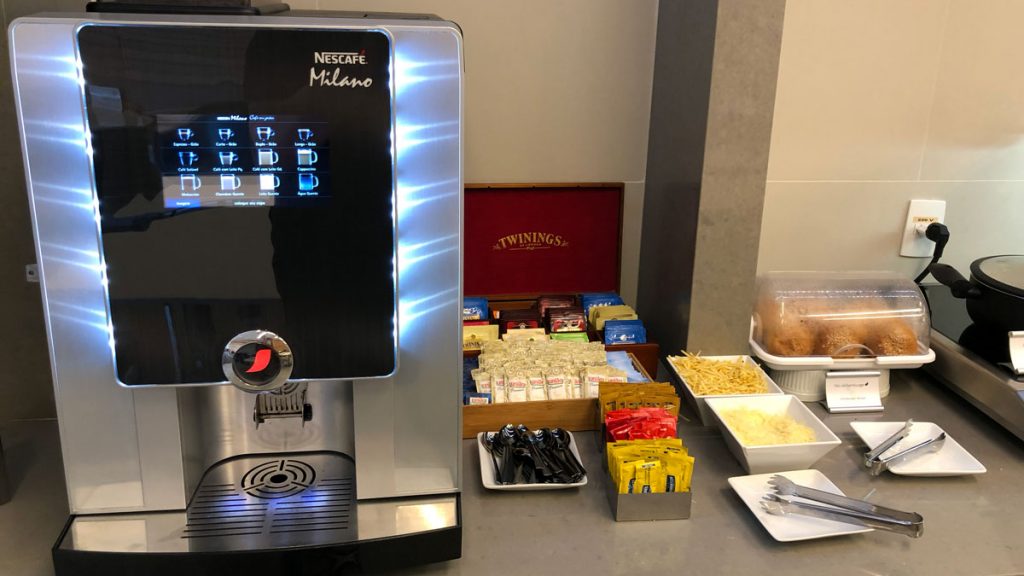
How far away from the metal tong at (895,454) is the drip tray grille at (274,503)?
2.36 ft

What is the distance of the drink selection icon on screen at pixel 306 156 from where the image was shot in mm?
751

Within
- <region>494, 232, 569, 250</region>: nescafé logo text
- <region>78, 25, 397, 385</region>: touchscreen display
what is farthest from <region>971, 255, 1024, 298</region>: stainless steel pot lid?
<region>78, 25, 397, 385</region>: touchscreen display

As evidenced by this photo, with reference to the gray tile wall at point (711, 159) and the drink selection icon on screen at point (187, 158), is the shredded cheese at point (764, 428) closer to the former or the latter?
the gray tile wall at point (711, 159)

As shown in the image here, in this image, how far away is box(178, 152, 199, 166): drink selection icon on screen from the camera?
736mm

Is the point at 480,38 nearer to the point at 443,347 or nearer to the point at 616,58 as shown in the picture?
the point at 616,58

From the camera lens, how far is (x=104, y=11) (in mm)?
757

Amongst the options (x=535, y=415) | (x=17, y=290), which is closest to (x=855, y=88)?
(x=535, y=415)

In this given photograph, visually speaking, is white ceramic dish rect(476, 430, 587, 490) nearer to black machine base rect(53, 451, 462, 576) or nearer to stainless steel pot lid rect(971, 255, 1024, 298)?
black machine base rect(53, 451, 462, 576)

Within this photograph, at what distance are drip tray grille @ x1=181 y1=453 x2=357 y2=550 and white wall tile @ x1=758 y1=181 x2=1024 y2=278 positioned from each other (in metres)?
1.02

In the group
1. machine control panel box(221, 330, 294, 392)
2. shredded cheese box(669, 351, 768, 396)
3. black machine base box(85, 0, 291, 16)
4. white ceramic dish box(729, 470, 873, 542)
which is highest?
black machine base box(85, 0, 291, 16)

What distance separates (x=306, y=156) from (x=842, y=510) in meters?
0.76

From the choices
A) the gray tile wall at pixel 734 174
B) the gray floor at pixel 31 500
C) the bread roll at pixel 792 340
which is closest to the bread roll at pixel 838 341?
the bread roll at pixel 792 340

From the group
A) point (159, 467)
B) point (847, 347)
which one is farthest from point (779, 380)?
point (159, 467)

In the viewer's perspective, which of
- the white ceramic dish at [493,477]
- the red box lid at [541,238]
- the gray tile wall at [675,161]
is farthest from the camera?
the red box lid at [541,238]
